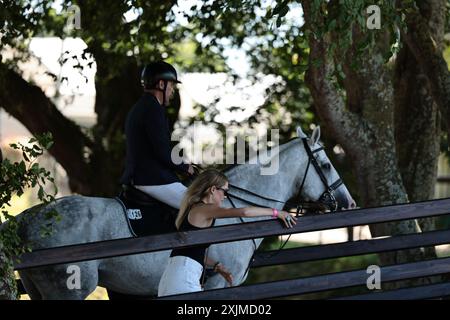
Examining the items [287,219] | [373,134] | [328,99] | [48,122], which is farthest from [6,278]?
[48,122]

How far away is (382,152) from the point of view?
33.4 ft

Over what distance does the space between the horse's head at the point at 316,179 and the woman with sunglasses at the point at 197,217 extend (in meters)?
1.74

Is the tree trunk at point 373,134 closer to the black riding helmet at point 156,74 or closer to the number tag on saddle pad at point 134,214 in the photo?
the black riding helmet at point 156,74

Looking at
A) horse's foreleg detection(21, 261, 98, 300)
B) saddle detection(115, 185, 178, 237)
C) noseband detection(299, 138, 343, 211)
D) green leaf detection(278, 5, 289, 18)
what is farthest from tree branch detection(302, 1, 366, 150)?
horse's foreleg detection(21, 261, 98, 300)

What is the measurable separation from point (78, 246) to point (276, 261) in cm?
240

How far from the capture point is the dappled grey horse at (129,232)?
750cm

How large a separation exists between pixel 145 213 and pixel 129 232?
23 centimetres

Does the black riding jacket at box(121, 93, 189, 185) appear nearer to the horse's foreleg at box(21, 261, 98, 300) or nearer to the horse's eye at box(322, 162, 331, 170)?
the horse's foreleg at box(21, 261, 98, 300)

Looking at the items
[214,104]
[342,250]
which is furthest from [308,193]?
[214,104]

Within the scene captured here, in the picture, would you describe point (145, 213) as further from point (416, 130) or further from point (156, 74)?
point (416, 130)

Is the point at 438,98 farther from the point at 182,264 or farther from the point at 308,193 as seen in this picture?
the point at 182,264

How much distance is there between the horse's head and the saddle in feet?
4.40

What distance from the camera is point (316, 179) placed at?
8625 millimetres
